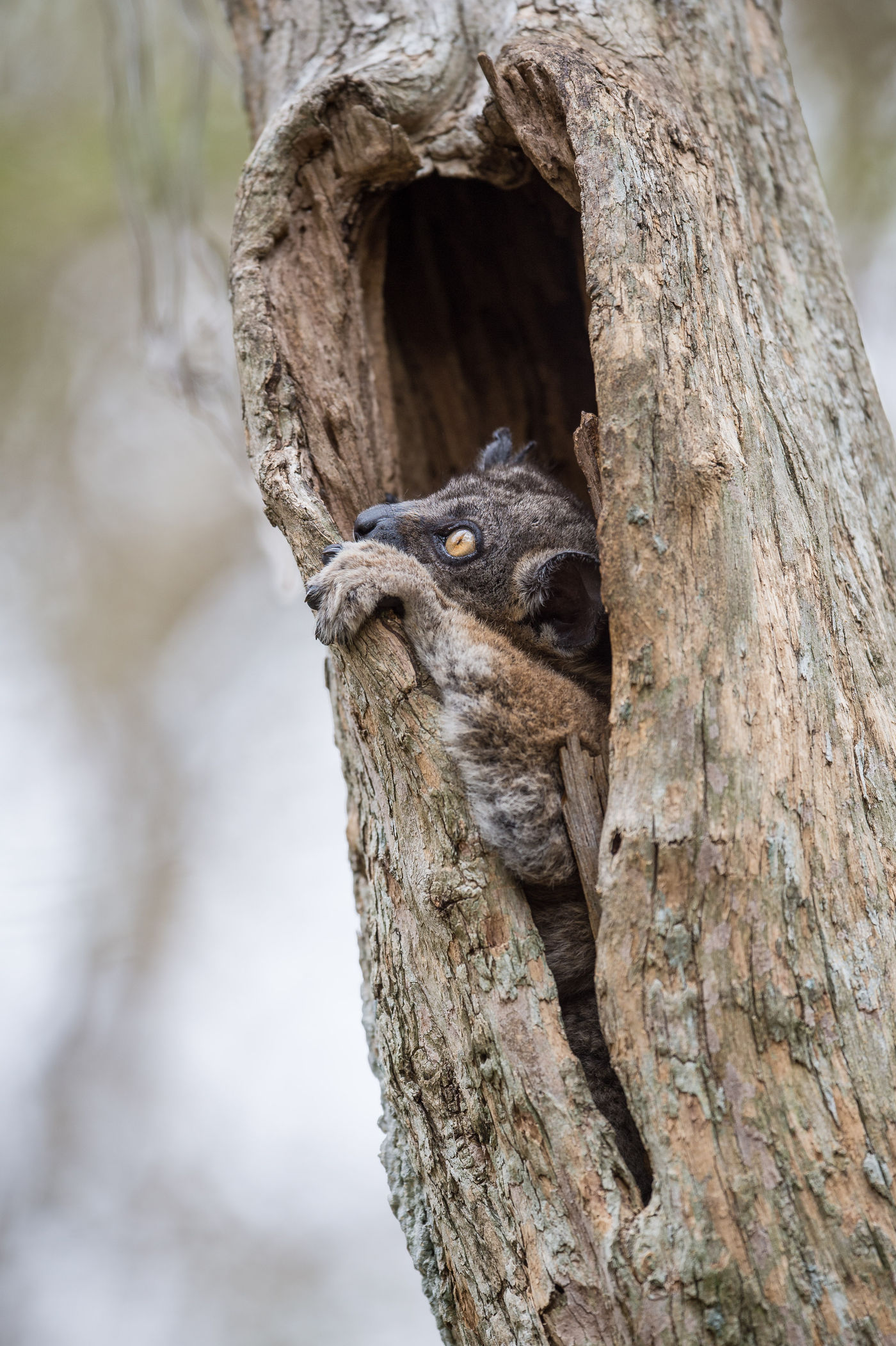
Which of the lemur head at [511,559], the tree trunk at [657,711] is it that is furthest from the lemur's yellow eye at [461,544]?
the tree trunk at [657,711]

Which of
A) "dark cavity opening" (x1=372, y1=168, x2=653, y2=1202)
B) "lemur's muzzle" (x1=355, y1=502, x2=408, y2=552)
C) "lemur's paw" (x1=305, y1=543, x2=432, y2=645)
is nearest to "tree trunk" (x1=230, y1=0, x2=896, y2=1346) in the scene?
"lemur's paw" (x1=305, y1=543, x2=432, y2=645)

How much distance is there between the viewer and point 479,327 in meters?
5.50

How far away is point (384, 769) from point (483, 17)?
3.14 m

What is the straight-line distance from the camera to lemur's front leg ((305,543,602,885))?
9.85ft

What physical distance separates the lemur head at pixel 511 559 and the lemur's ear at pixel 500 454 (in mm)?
454

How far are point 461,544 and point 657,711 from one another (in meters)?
1.52

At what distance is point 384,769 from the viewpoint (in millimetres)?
3143

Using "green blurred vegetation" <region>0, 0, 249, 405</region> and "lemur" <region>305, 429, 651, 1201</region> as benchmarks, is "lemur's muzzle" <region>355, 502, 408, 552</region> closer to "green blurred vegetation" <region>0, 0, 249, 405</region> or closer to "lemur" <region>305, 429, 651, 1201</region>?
"lemur" <region>305, 429, 651, 1201</region>

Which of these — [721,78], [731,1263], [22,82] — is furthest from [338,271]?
[22,82]

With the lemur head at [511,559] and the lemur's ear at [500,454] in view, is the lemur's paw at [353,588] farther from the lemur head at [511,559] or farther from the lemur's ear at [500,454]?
the lemur's ear at [500,454]

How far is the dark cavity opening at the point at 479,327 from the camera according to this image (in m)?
5.09

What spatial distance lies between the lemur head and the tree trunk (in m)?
0.28

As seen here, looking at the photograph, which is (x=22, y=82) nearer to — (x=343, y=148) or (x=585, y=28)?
(x=343, y=148)

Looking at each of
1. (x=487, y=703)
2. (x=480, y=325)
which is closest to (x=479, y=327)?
(x=480, y=325)
